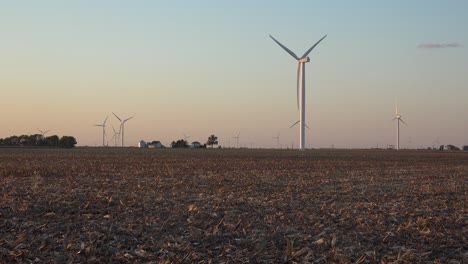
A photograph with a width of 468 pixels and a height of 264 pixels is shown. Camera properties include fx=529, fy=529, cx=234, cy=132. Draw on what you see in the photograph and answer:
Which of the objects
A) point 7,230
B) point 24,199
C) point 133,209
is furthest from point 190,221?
point 24,199

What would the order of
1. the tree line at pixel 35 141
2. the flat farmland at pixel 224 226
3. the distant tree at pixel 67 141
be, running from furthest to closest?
the tree line at pixel 35 141 → the distant tree at pixel 67 141 → the flat farmland at pixel 224 226

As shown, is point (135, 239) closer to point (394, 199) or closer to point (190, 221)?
point (190, 221)

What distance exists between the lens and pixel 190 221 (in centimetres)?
1427

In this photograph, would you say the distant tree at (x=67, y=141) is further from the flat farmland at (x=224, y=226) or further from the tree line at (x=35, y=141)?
the flat farmland at (x=224, y=226)

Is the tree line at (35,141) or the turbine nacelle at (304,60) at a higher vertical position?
the turbine nacelle at (304,60)

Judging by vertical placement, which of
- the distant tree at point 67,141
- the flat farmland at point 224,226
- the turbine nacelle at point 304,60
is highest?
the turbine nacelle at point 304,60

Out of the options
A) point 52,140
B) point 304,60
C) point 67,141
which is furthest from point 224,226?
point 52,140

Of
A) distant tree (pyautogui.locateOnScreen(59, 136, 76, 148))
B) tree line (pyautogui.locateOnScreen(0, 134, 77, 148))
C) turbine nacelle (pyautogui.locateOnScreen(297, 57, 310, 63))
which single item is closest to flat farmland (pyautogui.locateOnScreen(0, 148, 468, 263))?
turbine nacelle (pyautogui.locateOnScreen(297, 57, 310, 63))

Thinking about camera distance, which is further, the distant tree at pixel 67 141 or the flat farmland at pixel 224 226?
the distant tree at pixel 67 141

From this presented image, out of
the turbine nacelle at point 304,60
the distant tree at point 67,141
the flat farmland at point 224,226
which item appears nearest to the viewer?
the flat farmland at point 224,226

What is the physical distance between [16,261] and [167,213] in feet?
18.3

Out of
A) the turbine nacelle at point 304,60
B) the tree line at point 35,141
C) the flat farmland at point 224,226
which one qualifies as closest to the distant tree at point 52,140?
the tree line at point 35,141

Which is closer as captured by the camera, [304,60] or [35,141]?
[304,60]

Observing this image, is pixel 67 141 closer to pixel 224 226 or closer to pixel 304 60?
pixel 304 60
